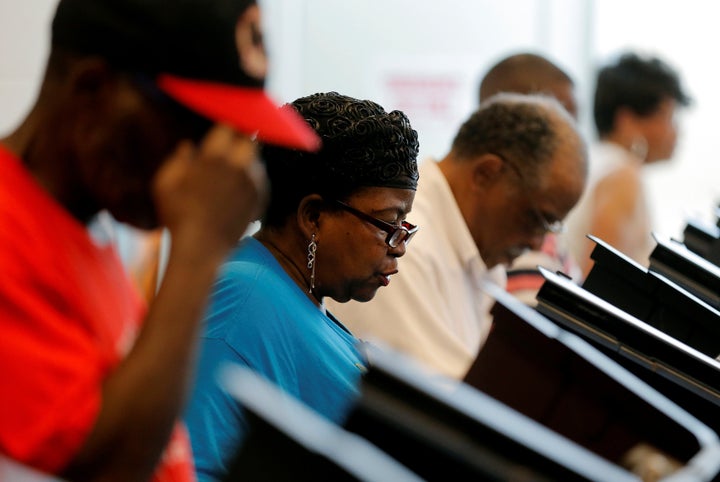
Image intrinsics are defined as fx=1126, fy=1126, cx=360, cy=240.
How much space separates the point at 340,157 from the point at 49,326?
92cm

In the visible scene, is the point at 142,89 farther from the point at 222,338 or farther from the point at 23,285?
the point at 222,338

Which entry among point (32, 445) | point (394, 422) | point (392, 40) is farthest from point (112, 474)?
point (392, 40)

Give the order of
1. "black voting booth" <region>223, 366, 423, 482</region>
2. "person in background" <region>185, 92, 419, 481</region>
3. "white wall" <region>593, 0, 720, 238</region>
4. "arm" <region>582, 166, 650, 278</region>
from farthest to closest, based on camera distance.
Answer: "white wall" <region>593, 0, 720, 238</region> → "arm" <region>582, 166, 650, 278</region> → "person in background" <region>185, 92, 419, 481</region> → "black voting booth" <region>223, 366, 423, 482</region>

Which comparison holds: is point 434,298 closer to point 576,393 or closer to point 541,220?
point 541,220

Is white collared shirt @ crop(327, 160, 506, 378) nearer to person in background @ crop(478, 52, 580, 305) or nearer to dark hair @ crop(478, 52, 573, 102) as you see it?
person in background @ crop(478, 52, 580, 305)

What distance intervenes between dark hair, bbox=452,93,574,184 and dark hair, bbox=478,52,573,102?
0.75 meters

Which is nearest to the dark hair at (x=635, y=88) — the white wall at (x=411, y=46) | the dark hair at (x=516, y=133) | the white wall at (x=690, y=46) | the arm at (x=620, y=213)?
the arm at (x=620, y=213)

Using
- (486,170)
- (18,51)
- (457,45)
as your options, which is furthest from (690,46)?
(486,170)

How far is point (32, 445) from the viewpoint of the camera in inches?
33.0

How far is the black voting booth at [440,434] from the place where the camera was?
0.84 metres

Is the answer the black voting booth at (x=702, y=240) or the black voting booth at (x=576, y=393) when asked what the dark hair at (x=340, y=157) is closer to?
the black voting booth at (x=576, y=393)

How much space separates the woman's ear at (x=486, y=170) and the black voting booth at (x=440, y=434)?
153cm

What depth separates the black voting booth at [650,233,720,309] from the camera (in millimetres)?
1940

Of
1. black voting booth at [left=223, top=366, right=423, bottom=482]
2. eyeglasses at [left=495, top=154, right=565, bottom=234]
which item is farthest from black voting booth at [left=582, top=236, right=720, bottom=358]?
black voting booth at [left=223, top=366, right=423, bottom=482]
